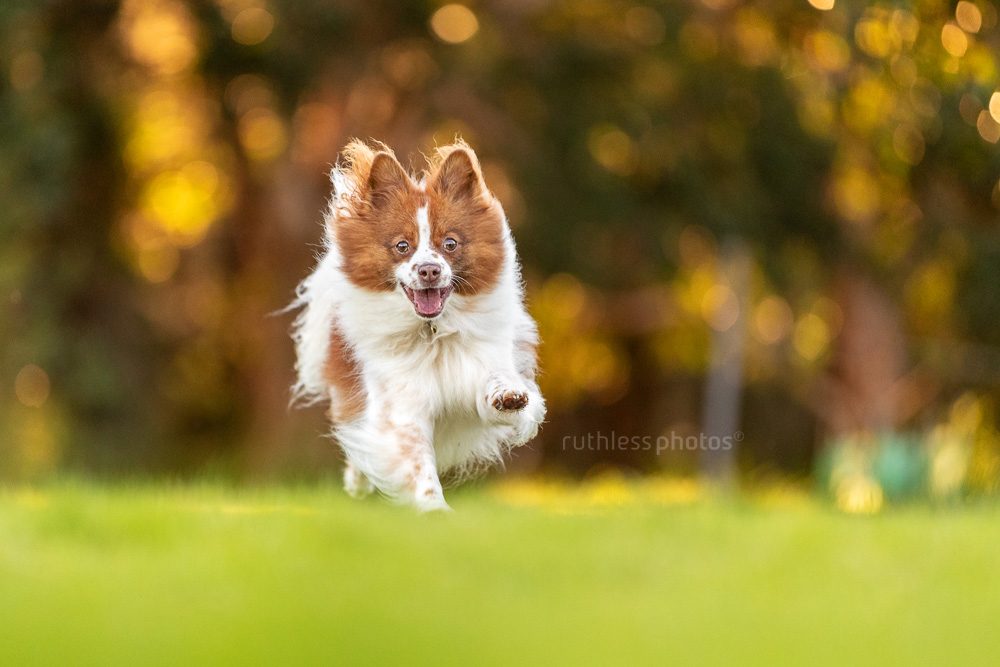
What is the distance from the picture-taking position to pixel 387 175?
4016mm

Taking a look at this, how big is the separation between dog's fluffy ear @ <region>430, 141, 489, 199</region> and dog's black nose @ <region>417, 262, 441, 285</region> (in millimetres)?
353

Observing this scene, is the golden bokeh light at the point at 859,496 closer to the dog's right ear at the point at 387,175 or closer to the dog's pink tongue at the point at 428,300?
the dog's pink tongue at the point at 428,300

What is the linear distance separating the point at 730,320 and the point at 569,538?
37.2 feet

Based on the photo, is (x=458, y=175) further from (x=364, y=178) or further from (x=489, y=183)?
(x=489, y=183)

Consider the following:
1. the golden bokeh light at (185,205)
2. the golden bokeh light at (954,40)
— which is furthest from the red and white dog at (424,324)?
the golden bokeh light at (185,205)

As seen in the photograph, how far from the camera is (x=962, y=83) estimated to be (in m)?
5.90

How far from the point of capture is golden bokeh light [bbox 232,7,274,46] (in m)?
12.3

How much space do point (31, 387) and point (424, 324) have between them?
1126cm

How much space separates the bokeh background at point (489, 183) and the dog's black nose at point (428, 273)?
7125mm

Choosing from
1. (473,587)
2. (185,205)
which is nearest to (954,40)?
(473,587)

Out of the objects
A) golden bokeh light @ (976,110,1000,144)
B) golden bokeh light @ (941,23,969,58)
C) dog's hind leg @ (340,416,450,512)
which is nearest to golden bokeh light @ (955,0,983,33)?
golden bokeh light @ (941,23,969,58)

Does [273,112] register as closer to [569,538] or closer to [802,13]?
[802,13]

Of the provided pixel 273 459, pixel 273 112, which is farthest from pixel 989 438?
pixel 273 112

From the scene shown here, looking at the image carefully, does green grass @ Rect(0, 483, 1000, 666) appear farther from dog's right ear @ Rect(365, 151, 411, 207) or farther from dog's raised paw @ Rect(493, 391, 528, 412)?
dog's right ear @ Rect(365, 151, 411, 207)
